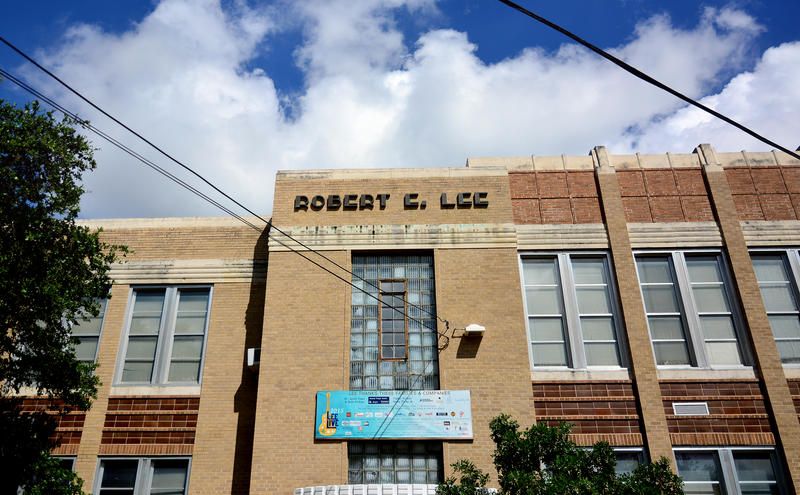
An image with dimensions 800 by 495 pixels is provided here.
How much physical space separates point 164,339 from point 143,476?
305cm

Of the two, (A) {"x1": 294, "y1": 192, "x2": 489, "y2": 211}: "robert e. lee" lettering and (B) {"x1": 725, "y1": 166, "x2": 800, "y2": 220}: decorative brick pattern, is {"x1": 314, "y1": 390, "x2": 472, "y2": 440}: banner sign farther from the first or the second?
(B) {"x1": 725, "y1": 166, "x2": 800, "y2": 220}: decorative brick pattern

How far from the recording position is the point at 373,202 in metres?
14.0

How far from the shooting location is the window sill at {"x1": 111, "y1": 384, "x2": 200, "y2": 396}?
1307 centimetres

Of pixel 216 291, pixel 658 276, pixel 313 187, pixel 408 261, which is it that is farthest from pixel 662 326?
pixel 216 291

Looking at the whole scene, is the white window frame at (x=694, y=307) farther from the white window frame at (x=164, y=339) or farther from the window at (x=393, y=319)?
the white window frame at (x=164, y=339)

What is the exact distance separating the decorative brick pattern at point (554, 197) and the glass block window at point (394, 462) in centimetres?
591

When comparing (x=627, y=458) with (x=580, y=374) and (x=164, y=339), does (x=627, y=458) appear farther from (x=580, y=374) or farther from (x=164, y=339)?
(x=164, y=339)

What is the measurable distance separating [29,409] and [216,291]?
15.8 ft

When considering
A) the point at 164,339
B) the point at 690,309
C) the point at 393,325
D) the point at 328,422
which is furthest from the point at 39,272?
the point at 690,309

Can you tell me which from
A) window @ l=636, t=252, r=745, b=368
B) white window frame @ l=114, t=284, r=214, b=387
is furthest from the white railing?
window @ l=636, t=252, r=745, b=368

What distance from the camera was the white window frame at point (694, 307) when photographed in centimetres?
1270

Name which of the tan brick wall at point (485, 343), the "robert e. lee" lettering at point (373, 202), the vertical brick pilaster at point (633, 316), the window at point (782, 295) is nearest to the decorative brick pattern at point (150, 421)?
the "robert e. lee" lettering at point (373, 202)

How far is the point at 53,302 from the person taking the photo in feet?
31.5

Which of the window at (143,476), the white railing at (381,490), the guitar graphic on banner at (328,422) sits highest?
the guitar graphic on banner at (328,422)
